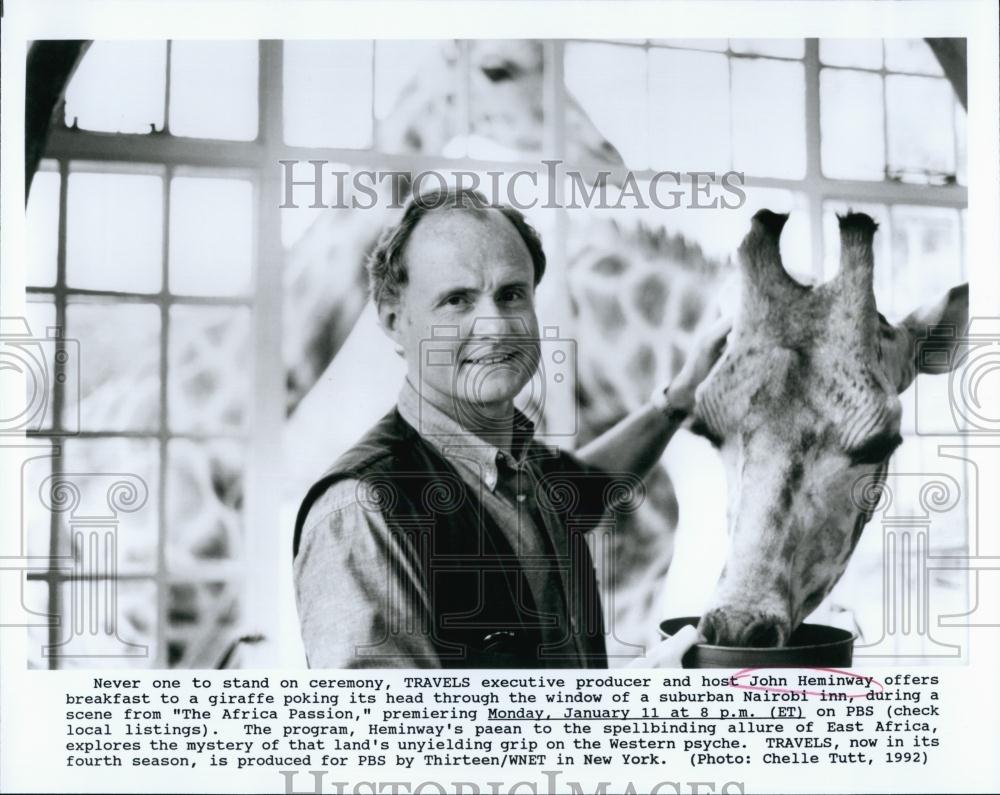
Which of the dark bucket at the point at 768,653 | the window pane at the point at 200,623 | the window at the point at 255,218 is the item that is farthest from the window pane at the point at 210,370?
the dark bucket at the point at 768,653

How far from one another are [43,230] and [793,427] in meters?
2.02

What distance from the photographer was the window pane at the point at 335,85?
2590mm

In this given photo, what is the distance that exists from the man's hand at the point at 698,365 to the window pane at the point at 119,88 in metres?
1.52

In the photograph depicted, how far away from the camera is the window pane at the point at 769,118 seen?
8.53 ft

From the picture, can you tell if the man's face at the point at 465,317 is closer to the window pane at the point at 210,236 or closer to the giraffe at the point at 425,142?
the giraffe at the point at 425,142

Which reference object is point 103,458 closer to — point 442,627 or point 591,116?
point 442,627

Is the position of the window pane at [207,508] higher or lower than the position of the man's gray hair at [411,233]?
lower

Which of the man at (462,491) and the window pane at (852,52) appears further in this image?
the window pane at (852,52)

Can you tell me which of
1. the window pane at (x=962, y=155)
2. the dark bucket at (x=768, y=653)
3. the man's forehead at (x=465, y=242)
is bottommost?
the dark bucket at (x=768, y=653)

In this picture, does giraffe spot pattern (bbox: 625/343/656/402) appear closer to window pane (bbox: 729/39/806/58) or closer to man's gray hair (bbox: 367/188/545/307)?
man's gray hair (bbox: 367/188/545/307)

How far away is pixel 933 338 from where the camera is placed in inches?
103

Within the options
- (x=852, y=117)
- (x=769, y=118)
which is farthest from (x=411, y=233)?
(x=852, y=117)

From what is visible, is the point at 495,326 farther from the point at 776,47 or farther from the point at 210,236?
the point at 776,47

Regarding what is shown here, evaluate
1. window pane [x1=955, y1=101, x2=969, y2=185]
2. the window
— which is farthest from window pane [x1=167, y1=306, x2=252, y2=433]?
window pane [x1=955, y1=101, x2=969, y2=185]
